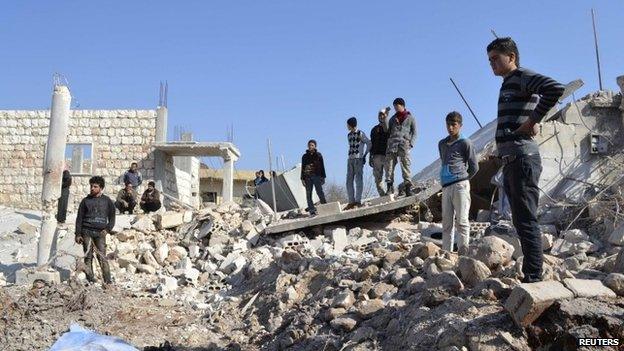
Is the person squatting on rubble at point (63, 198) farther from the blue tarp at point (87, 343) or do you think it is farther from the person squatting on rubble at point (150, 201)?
the blue tarp at point (87, 343)

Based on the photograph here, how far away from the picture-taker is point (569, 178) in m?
10.4

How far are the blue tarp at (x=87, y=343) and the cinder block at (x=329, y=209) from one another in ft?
17.9

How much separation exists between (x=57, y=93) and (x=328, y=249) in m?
5.72

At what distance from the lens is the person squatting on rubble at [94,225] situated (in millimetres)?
8000

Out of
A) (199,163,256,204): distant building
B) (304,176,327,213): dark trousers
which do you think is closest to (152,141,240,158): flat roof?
(304,176,327,213): dark trousers

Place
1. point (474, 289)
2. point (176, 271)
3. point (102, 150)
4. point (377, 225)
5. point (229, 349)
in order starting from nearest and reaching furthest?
point (474, 289) → point (229, 349) → point (176, 271) → point (377, 225) → point (102, 150)

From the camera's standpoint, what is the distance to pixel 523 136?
372 cm

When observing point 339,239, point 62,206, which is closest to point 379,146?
point 339,239

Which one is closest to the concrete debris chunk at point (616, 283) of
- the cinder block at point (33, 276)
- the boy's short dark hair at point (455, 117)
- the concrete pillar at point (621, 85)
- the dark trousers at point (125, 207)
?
the boy's short dark hair at point (455, 117)

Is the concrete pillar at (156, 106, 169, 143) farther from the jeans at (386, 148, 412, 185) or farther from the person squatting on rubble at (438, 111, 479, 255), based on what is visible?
the person squatting on rubble at (438, 111, 479, 255)

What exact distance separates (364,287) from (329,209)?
15.4 feet

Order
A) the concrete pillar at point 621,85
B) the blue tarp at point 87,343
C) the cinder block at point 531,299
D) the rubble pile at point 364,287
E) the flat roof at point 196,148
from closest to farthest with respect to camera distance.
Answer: the cinder block at point 531,299, the rubble pile at point 364,287, the blue tarp at point 87,343, the concrete pillar at point 621,85, the flat roof at point 196,148

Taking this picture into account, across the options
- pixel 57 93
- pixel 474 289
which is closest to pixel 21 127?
pixel 57 93

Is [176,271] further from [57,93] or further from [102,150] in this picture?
[102,150]
